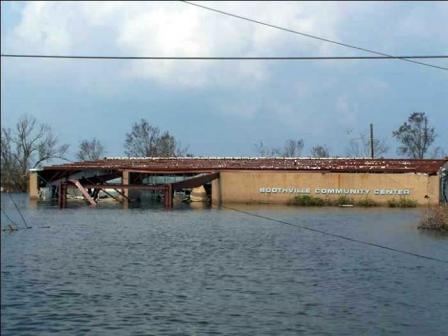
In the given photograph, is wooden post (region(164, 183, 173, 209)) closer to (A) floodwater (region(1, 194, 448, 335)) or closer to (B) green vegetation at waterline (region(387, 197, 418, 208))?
(B) green vegetation at waterline (region(387, 197, 418, 208))

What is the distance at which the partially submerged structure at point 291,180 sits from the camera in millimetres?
66000

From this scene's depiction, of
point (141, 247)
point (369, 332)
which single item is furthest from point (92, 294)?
point (141, 247)

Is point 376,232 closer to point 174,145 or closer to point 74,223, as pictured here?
point 74,223

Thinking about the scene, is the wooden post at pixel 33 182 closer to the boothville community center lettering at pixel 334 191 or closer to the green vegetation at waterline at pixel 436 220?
the green vegetation at waterline at pixel 436 220

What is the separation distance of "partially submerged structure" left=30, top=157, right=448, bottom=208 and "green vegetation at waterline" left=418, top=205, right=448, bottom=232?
29.2 m

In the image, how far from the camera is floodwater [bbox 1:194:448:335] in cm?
1305

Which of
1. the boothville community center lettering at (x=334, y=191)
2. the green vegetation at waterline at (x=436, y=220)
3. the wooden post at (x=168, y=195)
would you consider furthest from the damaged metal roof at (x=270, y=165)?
the green vegetation at waterline at (x=436, y=220)

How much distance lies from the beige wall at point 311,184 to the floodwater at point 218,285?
1427 inches

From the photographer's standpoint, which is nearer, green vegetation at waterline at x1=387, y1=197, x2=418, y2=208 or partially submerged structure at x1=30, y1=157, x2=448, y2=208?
green vegetation at waterline at x1=387, y1=197, x2=418, y2=208

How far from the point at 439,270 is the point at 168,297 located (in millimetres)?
9850

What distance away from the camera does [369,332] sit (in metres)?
12.8

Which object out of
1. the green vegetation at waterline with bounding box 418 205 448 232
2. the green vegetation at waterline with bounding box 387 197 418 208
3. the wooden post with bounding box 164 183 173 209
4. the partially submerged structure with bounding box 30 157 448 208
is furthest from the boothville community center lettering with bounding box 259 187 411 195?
the green vegetation at waterline with bounding box 418 205 448 232

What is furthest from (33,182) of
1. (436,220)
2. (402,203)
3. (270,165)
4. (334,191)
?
(270,165)

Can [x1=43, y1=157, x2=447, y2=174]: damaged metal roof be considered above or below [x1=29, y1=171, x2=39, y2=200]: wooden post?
above
